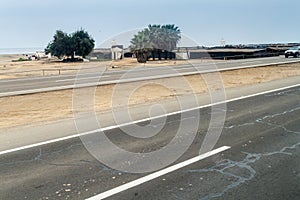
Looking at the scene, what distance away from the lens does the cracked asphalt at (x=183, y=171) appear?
4922 millimetres

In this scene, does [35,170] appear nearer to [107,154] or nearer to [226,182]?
[107,154]

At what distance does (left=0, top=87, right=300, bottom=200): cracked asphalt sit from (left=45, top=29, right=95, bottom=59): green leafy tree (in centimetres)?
7525

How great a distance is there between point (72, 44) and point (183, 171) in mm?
78303

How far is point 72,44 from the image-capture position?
8031 cm

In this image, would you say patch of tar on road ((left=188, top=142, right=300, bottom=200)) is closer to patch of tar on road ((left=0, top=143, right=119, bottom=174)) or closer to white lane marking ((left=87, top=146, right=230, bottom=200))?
white lane marking ((left=87, top=146, right=230, bottom=200))

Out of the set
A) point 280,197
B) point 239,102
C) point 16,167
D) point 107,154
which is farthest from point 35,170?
point 239,102

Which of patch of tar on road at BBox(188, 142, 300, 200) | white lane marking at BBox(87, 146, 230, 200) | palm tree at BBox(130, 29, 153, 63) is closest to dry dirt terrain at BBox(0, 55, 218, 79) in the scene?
palm tree at BBox(130, 29, 153, 63)

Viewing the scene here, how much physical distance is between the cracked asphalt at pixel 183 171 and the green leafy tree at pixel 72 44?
75254mm

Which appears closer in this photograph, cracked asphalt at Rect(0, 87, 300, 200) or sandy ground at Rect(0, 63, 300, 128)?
cracked asphalt at Rect(0, 87, 300, 200)

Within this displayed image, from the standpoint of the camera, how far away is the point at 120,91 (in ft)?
59.1

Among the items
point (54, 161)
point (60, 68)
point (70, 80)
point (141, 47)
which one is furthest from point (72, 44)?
point (54, 161)

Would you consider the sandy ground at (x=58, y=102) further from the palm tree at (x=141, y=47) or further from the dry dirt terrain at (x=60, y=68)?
the palm tree at (x=141, y=47)

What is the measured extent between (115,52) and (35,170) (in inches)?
2772

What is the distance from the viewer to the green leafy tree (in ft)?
264
